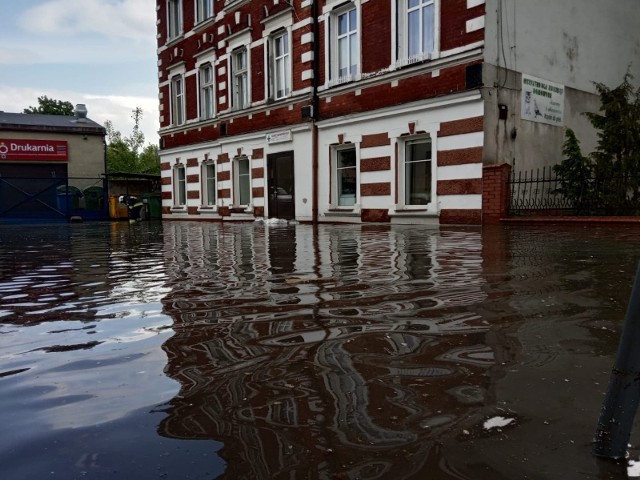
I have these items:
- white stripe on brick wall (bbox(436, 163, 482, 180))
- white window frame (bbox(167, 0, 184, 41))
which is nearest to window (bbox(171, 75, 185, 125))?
white window frame (bbox(167, 0, 184, 41))

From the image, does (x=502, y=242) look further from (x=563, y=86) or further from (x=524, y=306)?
(x=563, y=86)

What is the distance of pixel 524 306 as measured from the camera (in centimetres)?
324

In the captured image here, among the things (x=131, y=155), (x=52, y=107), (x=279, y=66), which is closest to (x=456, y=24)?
(x=279, y=66)

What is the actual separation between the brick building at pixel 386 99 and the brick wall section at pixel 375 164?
5 centimetres

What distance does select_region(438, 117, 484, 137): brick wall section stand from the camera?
490 inches

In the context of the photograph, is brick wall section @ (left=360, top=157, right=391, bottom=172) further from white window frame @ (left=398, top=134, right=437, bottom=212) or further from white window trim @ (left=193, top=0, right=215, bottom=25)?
white window trim @ (left=193, top=0, right=215, bottom=25)

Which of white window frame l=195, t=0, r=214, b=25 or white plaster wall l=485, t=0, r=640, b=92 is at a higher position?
white window frame l=195, t=0, r=214, b=25

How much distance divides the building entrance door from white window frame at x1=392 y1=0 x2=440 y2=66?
18.4 ft

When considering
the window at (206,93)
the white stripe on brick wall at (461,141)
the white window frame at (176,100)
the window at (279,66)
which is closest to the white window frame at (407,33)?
the white stripe on brick wall at (461,141)

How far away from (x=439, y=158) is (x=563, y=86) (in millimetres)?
4455

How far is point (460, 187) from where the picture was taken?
13.0 meters

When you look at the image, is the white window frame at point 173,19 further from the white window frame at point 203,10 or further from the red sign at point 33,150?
the red sign at point 33,150

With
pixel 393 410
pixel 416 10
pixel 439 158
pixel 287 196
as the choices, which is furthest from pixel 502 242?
pixel 287 196

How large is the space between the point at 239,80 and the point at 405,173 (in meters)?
9.79
